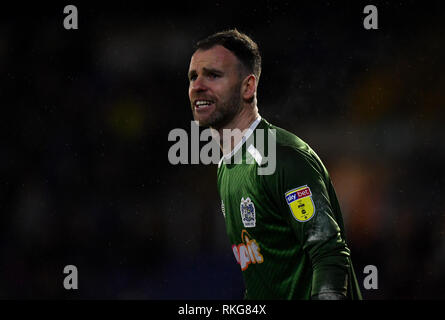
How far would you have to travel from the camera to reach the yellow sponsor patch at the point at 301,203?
2406 mm

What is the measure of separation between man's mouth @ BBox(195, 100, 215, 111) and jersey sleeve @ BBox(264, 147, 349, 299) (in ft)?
1.91

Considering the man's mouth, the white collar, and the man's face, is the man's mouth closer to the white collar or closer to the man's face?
the man's face

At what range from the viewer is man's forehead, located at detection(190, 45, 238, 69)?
2.98 metres

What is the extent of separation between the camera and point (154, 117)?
799cm

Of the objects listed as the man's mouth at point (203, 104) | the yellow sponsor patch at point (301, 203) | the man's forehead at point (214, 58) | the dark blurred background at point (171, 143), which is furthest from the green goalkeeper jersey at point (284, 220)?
the dark blurred background at point (171, 143)

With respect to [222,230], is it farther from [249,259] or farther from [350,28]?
[249,259]

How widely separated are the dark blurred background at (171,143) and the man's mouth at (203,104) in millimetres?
4122

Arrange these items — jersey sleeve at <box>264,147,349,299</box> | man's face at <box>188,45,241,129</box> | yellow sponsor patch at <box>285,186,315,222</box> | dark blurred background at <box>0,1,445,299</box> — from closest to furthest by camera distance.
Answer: jersey sleeve at <box>264,147,349,299</box> < yellow sponsor patch at <box>285,186,315,222</box> < man's face at <box>188,45,241,129</box> < dark blurred background at <box>0,1,445,299</box>

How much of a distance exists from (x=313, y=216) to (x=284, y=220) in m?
0.22

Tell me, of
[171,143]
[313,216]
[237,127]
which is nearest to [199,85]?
[237,127]

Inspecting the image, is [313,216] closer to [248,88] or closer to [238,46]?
[248,88]

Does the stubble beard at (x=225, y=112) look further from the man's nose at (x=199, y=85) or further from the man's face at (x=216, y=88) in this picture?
the man's nose at (x=199, y=85)

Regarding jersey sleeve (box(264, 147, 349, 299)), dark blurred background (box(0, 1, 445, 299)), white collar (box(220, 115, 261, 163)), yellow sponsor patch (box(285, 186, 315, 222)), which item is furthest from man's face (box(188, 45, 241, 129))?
dark blurred background (box(0, 1, 445, 299))
